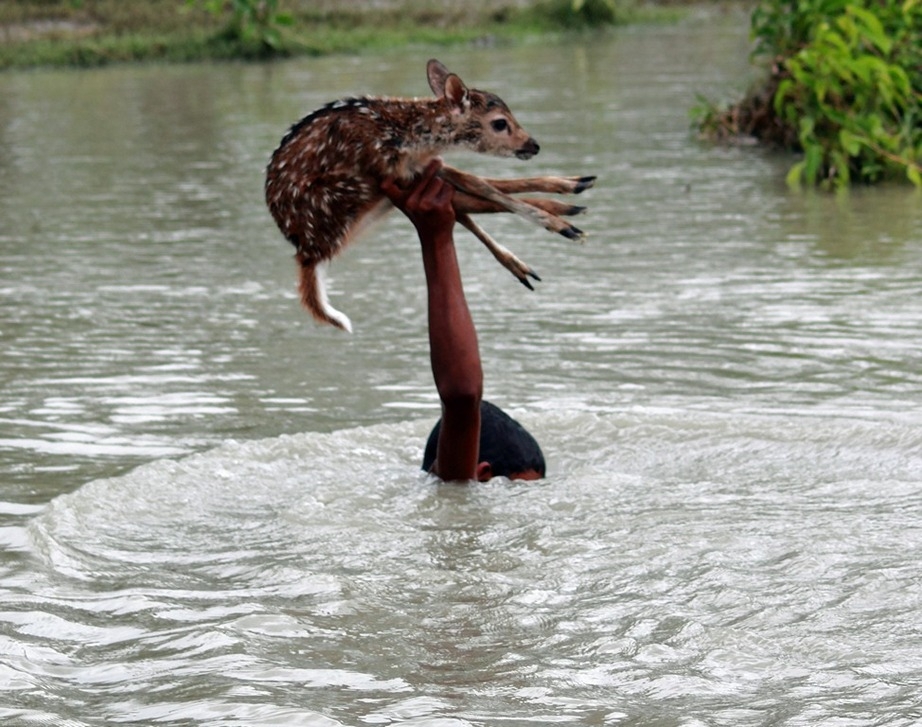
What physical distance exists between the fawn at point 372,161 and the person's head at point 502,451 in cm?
68

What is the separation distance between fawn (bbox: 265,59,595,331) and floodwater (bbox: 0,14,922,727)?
0.88 m

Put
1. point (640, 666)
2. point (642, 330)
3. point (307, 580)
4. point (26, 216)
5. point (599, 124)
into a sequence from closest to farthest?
point (640, 666)
point (307, 580)
point (642, 330)
point (26, 216)
point (599, 124)

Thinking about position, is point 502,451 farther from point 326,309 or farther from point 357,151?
point 357,151

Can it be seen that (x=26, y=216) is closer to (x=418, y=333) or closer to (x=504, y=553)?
(x=418, y=333)

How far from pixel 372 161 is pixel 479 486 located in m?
1.12

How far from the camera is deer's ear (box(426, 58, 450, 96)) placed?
504 cm

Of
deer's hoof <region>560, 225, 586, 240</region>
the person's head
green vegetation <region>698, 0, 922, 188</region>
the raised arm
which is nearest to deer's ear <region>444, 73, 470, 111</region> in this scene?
the raised arm

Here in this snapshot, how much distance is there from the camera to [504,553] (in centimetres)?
462

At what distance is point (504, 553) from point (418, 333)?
10.9ft

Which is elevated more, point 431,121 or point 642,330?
point 431,121

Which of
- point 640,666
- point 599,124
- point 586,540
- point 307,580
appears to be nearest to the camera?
point 640,666

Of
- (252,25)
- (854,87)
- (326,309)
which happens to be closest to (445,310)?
(326,309)

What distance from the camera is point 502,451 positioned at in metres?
5.42

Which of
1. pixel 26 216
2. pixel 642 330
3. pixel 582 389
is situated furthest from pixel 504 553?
pixel 26 216
